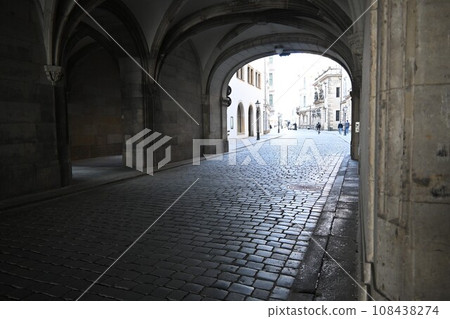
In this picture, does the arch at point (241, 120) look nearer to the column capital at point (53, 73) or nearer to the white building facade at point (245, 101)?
the white building facade at point (245, 101)

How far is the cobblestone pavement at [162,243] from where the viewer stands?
3.18 m

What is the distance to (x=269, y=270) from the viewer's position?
3559 mm

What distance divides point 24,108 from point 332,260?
672 cm

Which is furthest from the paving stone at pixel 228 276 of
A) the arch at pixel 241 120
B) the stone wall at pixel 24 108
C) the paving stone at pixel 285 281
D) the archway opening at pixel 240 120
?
the arch at pixel 241 120

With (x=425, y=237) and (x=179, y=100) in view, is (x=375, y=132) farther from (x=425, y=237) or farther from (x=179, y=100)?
(x=179, y=100)

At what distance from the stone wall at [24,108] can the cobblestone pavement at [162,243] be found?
3.19 feet

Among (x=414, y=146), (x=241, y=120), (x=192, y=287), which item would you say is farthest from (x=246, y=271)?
(x=241, y=120)

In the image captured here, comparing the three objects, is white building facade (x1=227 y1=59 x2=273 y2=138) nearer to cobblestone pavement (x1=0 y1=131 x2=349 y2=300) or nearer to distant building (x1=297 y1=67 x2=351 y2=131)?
cobblestone pavement (x1=0 y1=131 x2=349 y2=300)

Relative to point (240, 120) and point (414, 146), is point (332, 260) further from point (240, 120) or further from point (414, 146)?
point (240, 120)

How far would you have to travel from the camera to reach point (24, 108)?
24.2 feet

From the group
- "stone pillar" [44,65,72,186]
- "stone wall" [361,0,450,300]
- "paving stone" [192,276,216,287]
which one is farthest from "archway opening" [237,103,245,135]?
"stone wall" [361,0,450,300]

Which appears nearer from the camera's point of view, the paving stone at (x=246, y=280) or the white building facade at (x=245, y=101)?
the paving stone at (x=246, y=280)

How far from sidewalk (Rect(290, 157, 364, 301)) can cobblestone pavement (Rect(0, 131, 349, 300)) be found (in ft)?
0.39

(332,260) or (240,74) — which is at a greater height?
(240,74)
